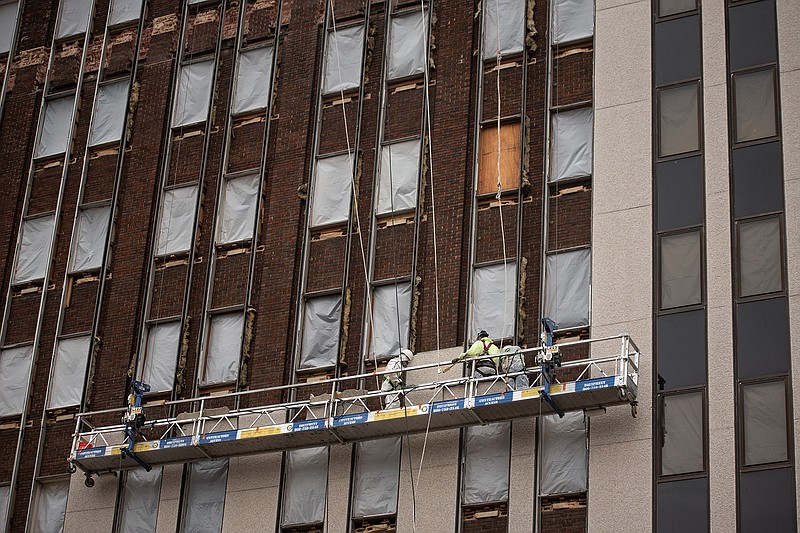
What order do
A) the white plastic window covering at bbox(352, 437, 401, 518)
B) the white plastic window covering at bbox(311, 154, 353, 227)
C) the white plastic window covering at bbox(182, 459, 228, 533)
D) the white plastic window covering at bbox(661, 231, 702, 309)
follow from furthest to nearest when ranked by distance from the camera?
the white plastic window covering at bbox(311, 154, 353, 227), the white plastic window covering at bbox(182, 459, 228, 533), the white plastic window covering at bbox(352, 437, 401, 518), the white plastic window covering at bbox(661, 231, 702, 309)

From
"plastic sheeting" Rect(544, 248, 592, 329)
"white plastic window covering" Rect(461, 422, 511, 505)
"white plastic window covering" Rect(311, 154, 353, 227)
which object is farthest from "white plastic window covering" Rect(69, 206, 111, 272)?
"plastic sheeting" Rect(544, 248, 592, 329)

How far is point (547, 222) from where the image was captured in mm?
31844

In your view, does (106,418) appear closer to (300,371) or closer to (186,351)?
(186,351)

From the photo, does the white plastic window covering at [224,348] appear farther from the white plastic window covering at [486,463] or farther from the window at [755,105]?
the window at [755,105]

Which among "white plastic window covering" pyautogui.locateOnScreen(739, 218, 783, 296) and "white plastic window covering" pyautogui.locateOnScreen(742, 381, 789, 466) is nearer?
"white plastic window covering" pyautogui.locateOnScreen(742, 381, 789, 466)

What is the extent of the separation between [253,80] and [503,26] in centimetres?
730

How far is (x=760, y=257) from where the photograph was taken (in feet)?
95.4

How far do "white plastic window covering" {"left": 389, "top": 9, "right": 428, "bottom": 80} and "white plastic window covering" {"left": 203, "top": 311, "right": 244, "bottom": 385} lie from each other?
7623 millimetres

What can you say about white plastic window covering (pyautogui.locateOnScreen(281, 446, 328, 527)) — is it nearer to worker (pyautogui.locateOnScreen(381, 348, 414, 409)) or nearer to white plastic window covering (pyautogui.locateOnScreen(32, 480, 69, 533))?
worker (pyautogui.locateOnScreen(381, 348, 414, 409))

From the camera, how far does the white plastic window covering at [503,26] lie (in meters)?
34.6

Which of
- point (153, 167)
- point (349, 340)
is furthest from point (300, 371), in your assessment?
point (153, 167)

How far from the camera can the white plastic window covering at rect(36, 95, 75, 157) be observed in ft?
131

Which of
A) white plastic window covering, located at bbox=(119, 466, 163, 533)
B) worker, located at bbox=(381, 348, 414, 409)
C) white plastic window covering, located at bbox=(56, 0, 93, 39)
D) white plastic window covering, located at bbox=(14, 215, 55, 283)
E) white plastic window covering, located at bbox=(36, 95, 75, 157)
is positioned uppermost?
white plastic window covering, located at bbox=(56, 0, 93, 39)

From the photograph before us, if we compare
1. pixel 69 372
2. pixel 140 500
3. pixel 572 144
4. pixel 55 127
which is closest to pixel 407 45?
pixel 572 144
